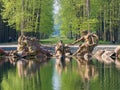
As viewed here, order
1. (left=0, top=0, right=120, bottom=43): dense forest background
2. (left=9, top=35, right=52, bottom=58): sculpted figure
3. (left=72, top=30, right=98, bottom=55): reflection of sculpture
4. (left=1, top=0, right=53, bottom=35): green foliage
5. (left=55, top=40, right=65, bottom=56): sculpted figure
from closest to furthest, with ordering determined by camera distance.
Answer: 1. (left=9, top=35, right=52, bottom=58): sculpted figure
2. (left=55, top=40, right=65, bottom=56): sculpted figure
3. (left=72, top=30, right=98, bottom=55): reflection of sculpture
4. (left=1, top=0, right=53, bottom=35): green foliage
5. (left=0, top=0, right=120, bottom=43): dense forest background

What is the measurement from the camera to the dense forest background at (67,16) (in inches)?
2202

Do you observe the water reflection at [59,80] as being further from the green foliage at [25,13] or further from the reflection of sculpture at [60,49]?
the green foliage at [25,13]

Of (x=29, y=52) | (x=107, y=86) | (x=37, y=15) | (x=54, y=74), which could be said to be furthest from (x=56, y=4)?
(x=107, y=86)

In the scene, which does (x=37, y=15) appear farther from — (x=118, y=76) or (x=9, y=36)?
(x=118, y=76)

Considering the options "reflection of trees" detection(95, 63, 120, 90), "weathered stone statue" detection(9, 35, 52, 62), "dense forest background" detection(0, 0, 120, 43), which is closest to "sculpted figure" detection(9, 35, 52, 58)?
"weathered stone statue" detection(9, 35, 52, 62)

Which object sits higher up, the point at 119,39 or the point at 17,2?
the point at 17,2

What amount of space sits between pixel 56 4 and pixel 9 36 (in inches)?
422

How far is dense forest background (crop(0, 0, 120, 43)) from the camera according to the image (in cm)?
5594

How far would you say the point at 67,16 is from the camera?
61.3 m

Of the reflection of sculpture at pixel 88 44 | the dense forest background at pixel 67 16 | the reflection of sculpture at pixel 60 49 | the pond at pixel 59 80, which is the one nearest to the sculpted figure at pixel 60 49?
the reflection of sculpture at pixel 60 49

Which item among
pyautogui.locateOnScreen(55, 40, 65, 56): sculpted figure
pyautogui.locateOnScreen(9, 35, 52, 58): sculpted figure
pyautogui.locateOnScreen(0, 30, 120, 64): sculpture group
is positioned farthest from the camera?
pyautogui.locateOnScreen(55, 40, 65, 56): sculpted figure

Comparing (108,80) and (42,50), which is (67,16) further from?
(108,80)

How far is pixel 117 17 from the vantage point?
208 feet

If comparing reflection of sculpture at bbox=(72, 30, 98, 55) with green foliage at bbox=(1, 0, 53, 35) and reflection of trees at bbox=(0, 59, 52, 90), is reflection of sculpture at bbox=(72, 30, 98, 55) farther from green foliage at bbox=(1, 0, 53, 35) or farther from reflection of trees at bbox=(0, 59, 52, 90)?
green foliage at bbox=(1, 0, 53, 35)
